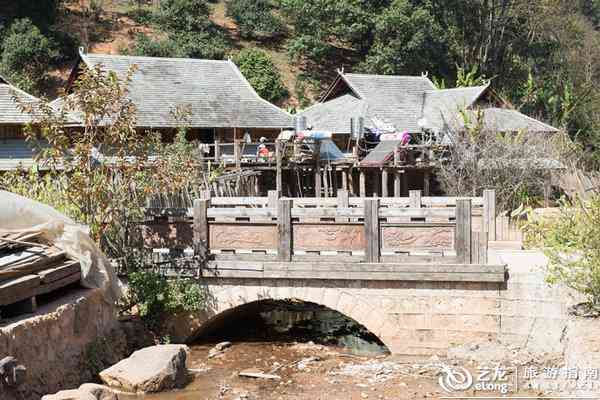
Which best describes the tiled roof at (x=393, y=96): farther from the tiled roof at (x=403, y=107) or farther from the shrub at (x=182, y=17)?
the shrub at (x=182, y=17)

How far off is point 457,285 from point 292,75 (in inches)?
1723

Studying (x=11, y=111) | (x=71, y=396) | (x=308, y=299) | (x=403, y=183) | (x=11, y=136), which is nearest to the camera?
(x=71, y=396)

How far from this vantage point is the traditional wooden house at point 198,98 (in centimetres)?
2861

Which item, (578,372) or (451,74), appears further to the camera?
(451,74)

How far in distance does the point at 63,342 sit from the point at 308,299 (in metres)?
4.02

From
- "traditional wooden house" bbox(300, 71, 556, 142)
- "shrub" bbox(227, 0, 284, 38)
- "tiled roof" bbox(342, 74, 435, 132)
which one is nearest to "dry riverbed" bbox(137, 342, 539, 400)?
"traditional wooden house" bbox(300, 71, 556, 142)

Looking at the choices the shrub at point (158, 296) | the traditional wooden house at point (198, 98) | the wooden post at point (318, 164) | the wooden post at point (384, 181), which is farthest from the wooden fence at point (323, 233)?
the traditional wooden house at point (198, 98)

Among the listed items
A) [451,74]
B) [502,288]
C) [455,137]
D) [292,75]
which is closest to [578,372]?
[502,288]

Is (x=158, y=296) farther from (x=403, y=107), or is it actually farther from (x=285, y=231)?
(x=403, y=107)

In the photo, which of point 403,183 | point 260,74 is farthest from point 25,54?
point 403,183

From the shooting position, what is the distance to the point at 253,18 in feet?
183

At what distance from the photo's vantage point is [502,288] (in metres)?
11.8

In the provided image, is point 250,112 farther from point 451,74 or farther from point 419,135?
point 451,74

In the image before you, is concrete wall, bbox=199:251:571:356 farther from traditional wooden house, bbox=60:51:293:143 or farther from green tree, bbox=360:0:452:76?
green tree, bbox=360:0:452:76
